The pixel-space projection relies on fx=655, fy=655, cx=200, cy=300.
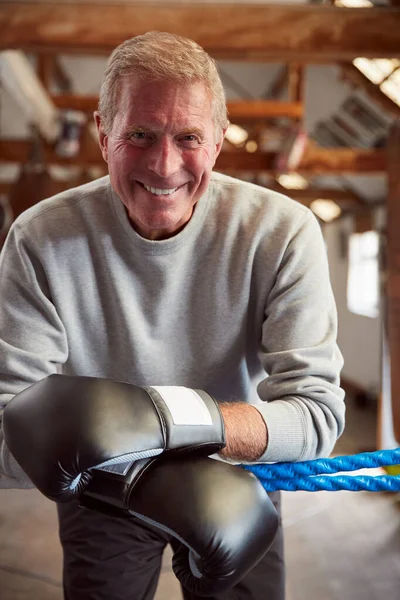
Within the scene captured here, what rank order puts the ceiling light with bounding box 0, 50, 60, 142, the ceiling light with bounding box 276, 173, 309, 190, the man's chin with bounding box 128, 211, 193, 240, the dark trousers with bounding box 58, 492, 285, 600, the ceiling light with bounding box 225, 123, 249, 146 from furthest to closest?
the ceiling light with bounding box 276, 173, 309, 190, the ceiling light with bounding box 225, 123, 249, 146, the ceiling light with bounding box 0, 50, 60, 142, the dark trousers with bounding box 58, 492, 285, 600, the man's chin with bounding box 128, 211, 193, 240

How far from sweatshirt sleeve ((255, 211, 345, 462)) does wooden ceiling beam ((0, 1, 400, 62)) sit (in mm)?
2380

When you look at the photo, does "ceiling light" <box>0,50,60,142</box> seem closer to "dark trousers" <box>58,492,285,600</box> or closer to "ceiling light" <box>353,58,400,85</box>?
"ceiling light" <box>353,58,400,85</box>

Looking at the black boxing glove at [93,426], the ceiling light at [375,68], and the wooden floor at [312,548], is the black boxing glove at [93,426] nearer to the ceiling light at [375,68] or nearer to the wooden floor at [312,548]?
the wooden floor at [312,548]

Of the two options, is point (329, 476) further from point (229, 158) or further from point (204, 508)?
point (229, 158)

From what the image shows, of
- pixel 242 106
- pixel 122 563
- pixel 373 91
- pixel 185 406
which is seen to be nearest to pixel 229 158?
pixel 242 106

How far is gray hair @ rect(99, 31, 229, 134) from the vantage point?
1172 millimetres

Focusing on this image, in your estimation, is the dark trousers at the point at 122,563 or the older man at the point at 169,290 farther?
the dark trousers at the point at 122,563

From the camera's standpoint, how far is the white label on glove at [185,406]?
98 cm

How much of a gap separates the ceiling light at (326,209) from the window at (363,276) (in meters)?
1.06

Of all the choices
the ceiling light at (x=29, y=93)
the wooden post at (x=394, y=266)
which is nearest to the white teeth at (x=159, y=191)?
the wooden post at (x=394, y=266)

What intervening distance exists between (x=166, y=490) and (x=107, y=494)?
0.43ft

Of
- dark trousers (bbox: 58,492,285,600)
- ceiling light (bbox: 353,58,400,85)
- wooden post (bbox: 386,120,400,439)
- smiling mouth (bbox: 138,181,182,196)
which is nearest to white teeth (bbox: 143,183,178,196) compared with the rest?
smiling mouth (bbox: 138,181,182,196)

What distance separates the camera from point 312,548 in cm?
396

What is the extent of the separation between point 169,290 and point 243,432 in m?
0.37
